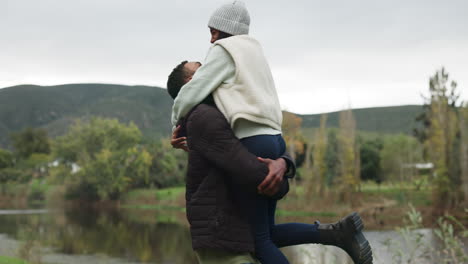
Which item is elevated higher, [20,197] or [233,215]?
[233,215]

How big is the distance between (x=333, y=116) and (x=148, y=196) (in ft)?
153

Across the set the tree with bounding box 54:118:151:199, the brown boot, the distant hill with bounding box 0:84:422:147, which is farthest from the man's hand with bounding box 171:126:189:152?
the distant hill with bounding box 0:84:422:147

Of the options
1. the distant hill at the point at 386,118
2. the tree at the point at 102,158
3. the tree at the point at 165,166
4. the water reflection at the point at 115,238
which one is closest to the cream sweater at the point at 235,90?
the water reflection at the point at 115,238

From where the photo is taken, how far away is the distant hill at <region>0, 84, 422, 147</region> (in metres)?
129

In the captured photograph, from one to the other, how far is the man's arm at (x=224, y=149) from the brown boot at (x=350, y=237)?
0.56 m

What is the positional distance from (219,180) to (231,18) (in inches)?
30.4

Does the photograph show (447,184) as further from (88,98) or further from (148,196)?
(88,98)

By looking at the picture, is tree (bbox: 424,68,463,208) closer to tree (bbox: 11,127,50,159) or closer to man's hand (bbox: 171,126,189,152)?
man's hand (bbox: 171,126,189,152)

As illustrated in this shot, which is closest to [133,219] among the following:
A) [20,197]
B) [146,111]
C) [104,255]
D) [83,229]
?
[83,229]

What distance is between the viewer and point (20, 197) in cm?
6119

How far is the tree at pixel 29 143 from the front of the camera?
→ 87.4 m

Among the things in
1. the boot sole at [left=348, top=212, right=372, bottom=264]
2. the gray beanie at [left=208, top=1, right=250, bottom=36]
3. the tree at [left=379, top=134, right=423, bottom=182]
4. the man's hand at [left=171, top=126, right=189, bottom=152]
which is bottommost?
the tree at [left=379, top=134, right=423, bottom=182]

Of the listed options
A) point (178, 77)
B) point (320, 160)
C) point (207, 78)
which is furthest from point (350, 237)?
point (320, 160)

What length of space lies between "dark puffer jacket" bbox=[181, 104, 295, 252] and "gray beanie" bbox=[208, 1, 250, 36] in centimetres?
43
